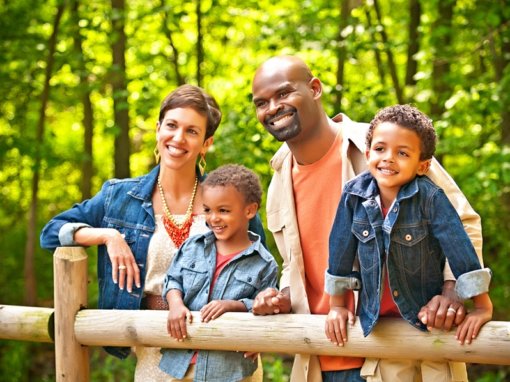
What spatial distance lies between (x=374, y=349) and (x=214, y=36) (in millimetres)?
6334

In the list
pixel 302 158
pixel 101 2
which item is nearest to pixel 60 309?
pixel 302 158

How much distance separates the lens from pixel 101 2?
770 centimetres

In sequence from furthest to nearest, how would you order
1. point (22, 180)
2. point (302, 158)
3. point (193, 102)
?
point (22, 180)
point (193, 102)
point (302, 158)

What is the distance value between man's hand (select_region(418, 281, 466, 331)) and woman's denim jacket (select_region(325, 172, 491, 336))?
0.05 meters

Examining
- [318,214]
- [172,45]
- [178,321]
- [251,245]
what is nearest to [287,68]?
[318,214]

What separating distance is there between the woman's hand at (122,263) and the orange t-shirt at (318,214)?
74 cm

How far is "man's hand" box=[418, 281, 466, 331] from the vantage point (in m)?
2.56

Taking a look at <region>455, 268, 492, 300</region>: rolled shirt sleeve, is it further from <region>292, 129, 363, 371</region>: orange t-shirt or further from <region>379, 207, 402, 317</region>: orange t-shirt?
<region>292, 129, 363, 371</region>: orange t-shirt

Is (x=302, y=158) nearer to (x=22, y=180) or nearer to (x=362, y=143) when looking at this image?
(x=362, y=143)

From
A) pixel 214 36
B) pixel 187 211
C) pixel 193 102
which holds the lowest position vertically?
pixel 187 211

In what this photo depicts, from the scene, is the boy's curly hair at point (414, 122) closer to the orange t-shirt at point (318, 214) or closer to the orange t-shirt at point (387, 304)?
the orange t-shirt at point (387, 304)

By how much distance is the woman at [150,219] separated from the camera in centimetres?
332

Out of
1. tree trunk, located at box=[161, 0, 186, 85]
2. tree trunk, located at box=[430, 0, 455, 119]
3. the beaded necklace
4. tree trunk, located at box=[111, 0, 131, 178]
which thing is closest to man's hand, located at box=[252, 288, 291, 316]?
the beaded necklace

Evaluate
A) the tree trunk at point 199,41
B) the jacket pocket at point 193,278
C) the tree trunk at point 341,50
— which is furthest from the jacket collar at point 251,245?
the tree trunk at point 199,41
